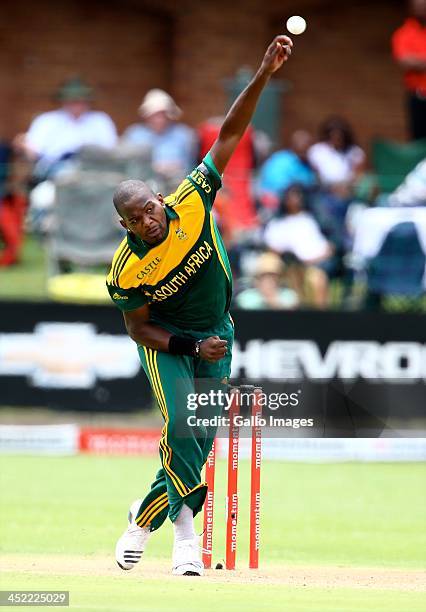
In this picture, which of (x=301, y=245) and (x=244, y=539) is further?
(x=301, y=245)

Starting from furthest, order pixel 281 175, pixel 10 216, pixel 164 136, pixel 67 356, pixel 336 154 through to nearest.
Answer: pixel 336 154 < pixel 164 136 < pixel 281 175 < pixel 10 216 < pixel 67 356

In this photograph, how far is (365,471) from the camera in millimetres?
12281

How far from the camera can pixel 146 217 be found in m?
6.36

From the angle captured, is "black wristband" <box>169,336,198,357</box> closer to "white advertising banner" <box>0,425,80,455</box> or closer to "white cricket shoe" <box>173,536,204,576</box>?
"white cricket shoe" <box>173,536,204,576</box>

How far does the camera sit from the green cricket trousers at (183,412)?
259 inches

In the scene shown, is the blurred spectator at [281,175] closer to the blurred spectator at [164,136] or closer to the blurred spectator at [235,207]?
the blurred spectator at [235,207]

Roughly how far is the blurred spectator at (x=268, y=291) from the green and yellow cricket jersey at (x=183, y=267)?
6.43 m

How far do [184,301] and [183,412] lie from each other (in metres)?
0.50

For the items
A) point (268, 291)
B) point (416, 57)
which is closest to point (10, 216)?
point (268, 291)

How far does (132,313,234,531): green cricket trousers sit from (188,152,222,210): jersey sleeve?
0.57 meters

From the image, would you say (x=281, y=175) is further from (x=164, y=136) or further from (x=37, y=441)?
(x=37, y=441)

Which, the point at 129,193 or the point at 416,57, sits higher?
the point at 416,57

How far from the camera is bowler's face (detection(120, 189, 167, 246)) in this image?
6.32 meters

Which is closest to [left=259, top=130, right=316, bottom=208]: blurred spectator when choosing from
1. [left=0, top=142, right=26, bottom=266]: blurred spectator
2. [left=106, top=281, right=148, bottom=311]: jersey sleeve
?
[left=0, top=142, right=26, bottom=266]: blurred spectator
